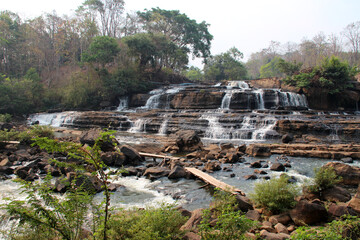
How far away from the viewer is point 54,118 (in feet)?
70.2

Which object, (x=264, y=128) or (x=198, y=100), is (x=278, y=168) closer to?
(x=264, y=128)

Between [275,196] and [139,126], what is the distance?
43.9 feet

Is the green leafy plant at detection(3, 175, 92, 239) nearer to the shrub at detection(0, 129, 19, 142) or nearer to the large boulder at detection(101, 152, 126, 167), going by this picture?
the large boulder at detection(101, 152, 126, 167)

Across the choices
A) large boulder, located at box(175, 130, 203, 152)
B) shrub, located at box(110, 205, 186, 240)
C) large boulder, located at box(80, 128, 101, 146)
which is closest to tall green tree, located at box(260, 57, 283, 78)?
large boulder, located at box(175, 130, 203, 152)

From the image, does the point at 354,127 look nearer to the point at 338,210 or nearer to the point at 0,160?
the point at 338,210

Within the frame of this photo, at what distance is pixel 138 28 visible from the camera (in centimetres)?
3931

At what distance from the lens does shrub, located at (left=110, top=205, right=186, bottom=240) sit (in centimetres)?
251

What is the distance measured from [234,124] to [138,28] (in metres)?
30.9

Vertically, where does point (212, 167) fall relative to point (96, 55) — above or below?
below

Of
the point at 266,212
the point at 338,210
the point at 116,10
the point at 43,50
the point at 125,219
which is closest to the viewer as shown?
the point at 125,219

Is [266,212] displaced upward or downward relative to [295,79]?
downward

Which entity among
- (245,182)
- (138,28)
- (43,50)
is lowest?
(245,182)

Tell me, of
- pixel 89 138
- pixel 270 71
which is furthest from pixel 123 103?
pixel 270 71

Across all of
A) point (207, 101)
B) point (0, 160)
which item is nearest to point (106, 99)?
point (207, 101)
